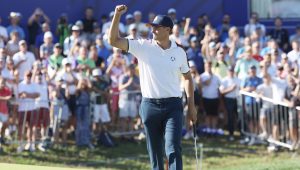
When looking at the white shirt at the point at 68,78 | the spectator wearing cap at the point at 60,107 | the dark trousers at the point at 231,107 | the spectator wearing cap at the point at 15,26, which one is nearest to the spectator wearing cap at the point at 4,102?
the spectator wearing cap at the point at 60,107

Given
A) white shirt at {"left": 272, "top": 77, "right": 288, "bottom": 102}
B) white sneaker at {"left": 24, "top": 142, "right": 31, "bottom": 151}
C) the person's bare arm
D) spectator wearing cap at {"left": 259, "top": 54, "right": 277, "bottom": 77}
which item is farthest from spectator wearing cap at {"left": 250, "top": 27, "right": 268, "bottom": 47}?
the person's bare arm

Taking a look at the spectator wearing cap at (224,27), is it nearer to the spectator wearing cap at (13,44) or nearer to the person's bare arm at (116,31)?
the spectator wearing cap at (13,44)

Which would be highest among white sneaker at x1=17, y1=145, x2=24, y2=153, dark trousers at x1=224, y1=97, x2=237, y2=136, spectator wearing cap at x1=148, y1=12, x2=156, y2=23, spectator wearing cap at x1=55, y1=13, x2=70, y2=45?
spectator wearing cap at x1=148, y1=12, x2=156, y2=23

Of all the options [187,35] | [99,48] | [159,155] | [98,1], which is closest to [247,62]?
[187,35]

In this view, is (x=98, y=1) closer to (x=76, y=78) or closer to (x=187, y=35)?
(x=187, y=35)

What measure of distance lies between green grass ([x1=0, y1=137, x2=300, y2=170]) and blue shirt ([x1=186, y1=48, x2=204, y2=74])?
75.8 inches

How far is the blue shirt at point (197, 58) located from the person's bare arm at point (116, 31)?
10603mm

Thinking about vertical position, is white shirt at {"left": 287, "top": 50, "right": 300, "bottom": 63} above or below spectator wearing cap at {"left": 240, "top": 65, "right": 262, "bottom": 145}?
above

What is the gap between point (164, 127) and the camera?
32.3 ft

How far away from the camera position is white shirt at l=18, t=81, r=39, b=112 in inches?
660

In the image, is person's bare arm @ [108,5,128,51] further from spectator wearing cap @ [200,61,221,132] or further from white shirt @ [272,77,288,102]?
spectator wearing cap @ [200,61,221,132]

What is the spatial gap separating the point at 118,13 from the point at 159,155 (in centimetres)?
183

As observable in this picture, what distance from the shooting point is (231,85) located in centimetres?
1922

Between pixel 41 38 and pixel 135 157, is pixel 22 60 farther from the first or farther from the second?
pixel 135 157
